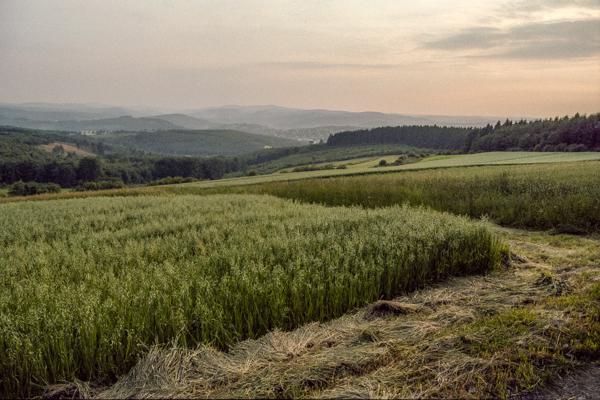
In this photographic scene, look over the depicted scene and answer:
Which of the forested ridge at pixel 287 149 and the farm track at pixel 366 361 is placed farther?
the forested ridge at pixel 287 149

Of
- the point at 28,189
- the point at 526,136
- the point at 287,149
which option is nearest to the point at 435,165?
the point at 526,136

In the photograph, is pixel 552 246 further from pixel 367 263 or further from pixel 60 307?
pixel 60 307

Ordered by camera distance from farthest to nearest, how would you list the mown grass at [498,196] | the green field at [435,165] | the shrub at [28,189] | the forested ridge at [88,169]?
the forested ridge at [88,169], the shrub at [28,189], the green field at [435,165], the mown grass at [498,196]

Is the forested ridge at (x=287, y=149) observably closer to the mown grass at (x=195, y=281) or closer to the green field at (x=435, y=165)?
the green field at (x=435, y=165)

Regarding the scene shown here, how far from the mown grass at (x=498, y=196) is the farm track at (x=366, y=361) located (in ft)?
28.0

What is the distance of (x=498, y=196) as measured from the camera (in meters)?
16.8

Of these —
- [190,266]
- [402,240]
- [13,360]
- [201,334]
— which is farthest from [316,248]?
[13,360]

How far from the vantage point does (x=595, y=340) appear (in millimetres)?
4695

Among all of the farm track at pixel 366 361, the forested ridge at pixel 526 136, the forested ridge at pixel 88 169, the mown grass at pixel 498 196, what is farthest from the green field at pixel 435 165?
the forested ridge at pixel 88 169

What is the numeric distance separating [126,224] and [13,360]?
29.2 ft

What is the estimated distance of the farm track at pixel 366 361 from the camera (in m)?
3.74

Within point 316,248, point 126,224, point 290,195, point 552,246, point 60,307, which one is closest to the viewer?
point 60,307

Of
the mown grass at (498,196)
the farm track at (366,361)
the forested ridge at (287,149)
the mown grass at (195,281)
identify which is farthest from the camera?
the forested ridge at (287,149)

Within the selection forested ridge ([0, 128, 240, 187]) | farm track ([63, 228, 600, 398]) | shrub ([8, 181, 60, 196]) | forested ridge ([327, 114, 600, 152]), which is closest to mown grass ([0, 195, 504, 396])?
farm track ([63, 228, 600, 398])
